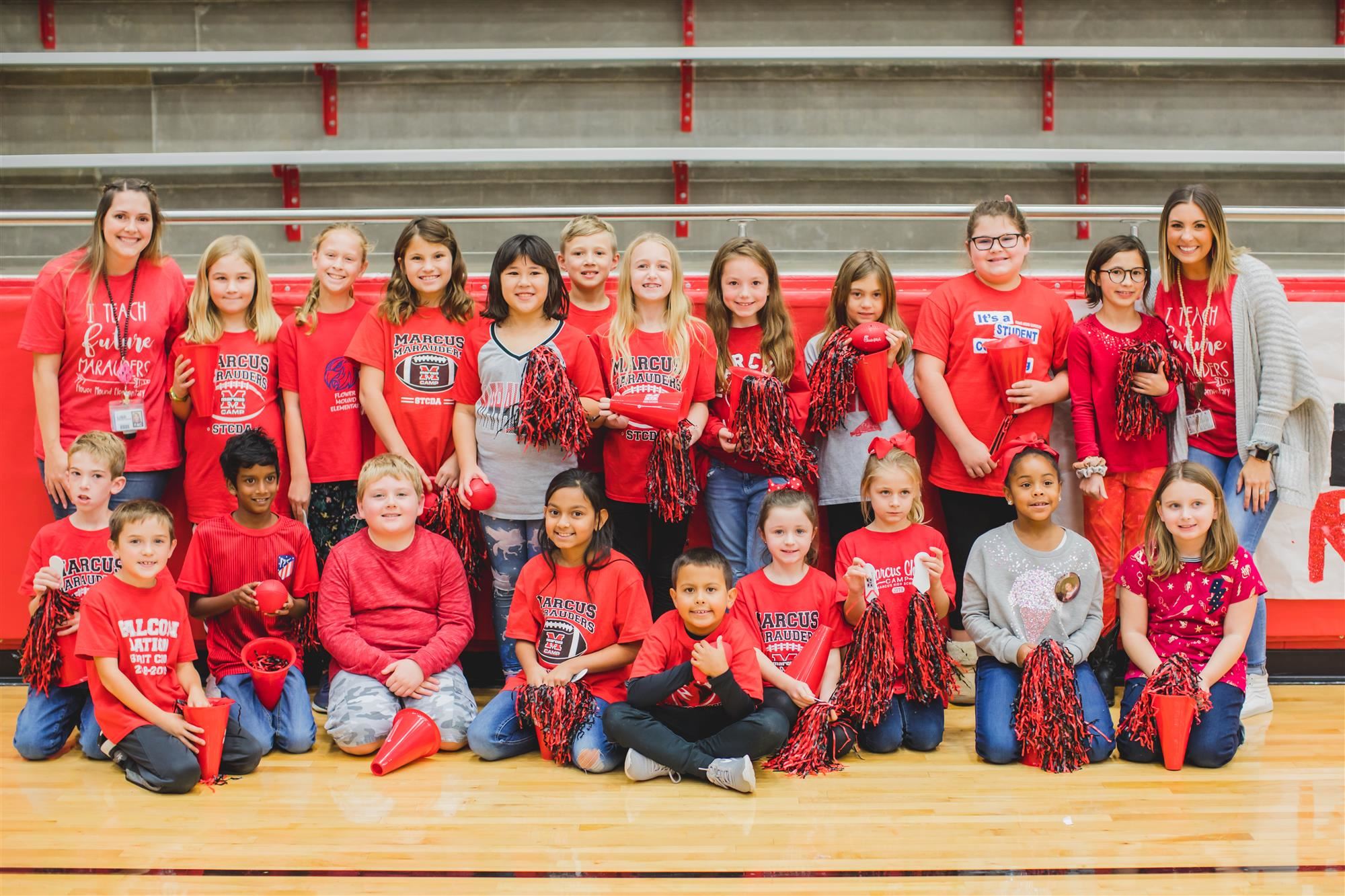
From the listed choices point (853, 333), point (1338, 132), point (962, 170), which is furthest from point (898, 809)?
point (1338, 132)

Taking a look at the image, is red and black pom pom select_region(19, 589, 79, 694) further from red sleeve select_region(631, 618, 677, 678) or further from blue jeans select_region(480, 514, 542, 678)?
red sleeve select_region(631, 618, 677, 678)

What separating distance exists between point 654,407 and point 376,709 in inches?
44.1

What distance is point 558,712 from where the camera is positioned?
285 cm

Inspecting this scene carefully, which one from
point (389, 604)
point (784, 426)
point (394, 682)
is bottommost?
point (394, 682)

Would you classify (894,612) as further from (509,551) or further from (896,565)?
(509,551)

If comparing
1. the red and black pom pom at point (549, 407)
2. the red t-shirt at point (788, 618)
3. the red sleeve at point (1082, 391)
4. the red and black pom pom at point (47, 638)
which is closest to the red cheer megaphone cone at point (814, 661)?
the red t-shirt at point (788, 618)

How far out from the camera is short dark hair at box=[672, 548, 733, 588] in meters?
2.78

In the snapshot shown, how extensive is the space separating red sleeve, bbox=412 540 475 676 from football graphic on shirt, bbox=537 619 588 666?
25cm

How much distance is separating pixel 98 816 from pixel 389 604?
34.1 inches

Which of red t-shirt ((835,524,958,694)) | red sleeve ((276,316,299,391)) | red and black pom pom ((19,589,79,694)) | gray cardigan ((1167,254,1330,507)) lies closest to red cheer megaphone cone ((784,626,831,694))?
red t-shirt ((835,524,958,694))

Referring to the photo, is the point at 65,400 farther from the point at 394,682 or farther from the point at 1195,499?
the point at 1195,499

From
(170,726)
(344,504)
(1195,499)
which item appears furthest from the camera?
(344,504)

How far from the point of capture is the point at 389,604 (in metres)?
3.07

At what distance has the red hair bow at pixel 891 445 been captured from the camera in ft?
9.90
